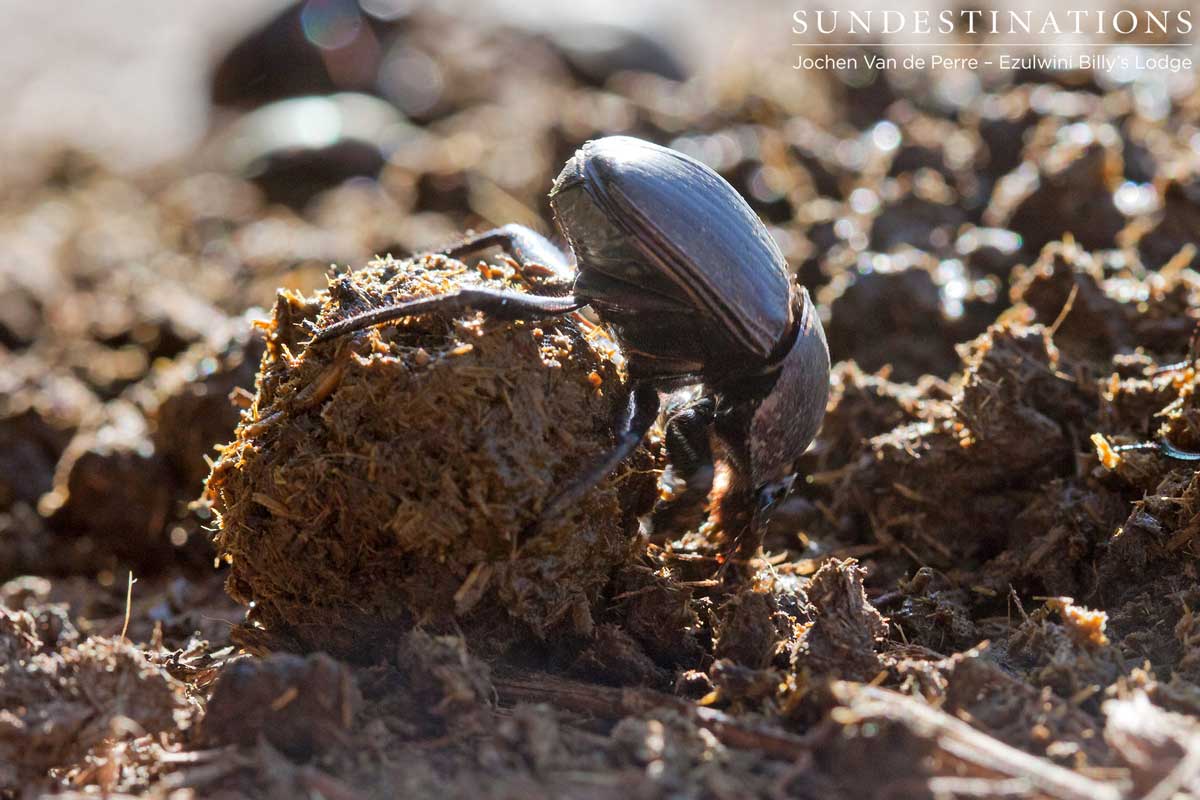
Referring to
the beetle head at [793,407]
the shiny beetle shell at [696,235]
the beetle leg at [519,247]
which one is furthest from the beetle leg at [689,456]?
the beetle leg at [519,247]

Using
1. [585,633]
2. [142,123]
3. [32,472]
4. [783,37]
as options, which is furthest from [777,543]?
[142,123]

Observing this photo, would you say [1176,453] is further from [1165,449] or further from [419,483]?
[419,483]

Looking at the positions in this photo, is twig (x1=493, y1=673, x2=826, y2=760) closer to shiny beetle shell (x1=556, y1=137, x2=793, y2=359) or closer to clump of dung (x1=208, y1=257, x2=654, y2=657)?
clump of dung (x1=208, y1=257, x2=654, y2=657)

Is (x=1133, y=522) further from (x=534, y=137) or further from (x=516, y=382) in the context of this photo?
(x=534, y=137)

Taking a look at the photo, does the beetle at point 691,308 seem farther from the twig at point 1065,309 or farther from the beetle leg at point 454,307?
the twig at point 1065,309

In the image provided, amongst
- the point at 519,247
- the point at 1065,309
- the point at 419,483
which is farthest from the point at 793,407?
the point at 1065,309

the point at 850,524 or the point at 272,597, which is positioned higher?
the point at 272,597
